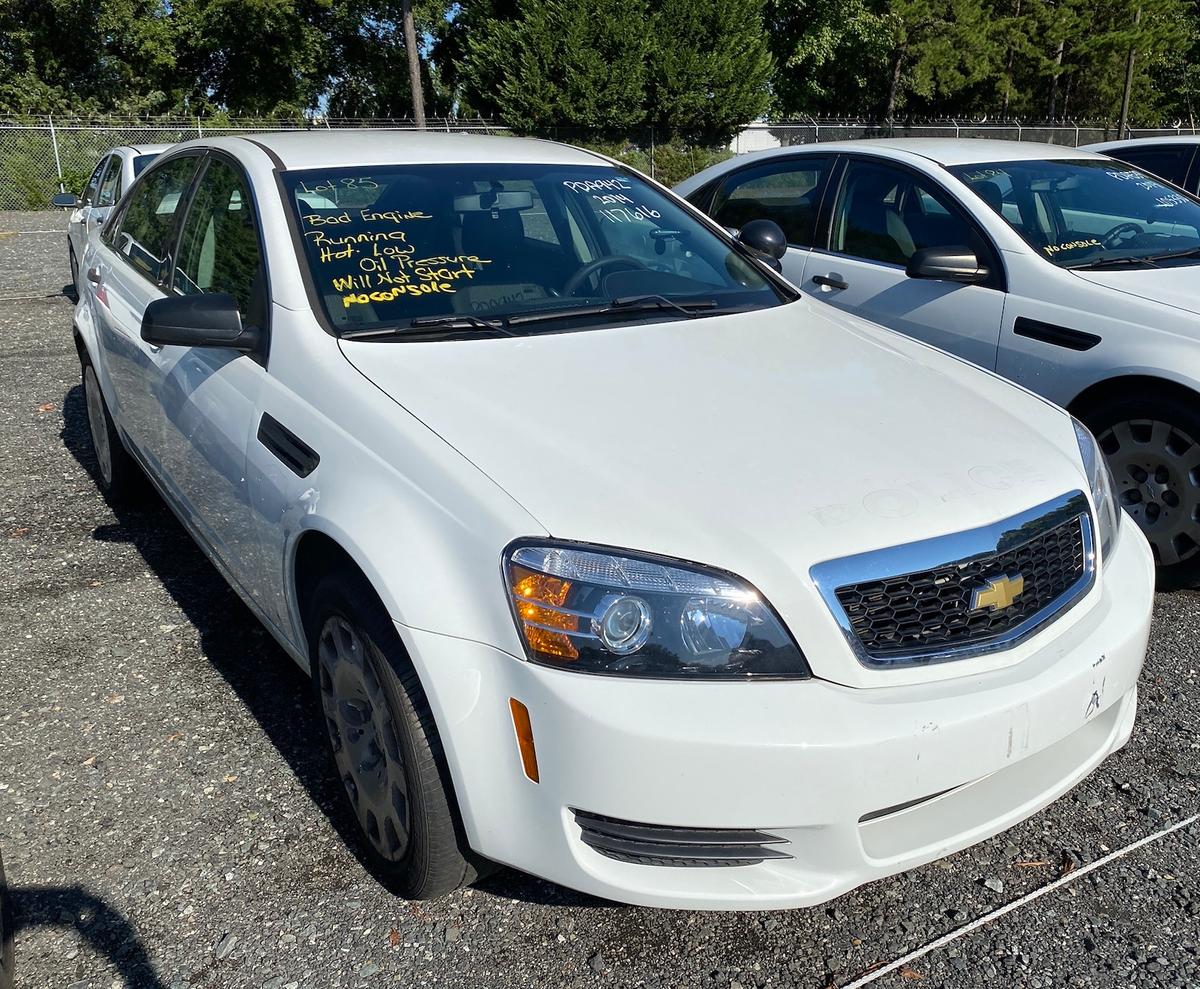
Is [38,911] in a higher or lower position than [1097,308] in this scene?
lower

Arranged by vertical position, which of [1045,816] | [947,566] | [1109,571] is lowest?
[1045,816]

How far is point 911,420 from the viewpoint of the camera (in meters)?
2.51

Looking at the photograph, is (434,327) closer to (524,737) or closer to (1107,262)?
(524,737)

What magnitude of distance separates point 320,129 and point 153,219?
18246 millimetres

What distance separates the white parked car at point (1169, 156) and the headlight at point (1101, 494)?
473cm

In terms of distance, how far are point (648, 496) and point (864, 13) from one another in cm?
4288

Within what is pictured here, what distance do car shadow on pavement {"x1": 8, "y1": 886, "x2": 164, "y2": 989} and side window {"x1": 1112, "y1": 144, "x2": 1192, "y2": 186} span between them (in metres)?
6.86

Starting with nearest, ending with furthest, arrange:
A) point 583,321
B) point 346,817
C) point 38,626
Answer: point 346,817 → point 583,321 → point 38,626

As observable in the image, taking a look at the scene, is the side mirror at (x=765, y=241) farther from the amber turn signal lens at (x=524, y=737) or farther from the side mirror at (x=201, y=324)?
the amber turn signal lens at (x=524, y=737)

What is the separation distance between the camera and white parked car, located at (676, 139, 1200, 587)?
3.91 m

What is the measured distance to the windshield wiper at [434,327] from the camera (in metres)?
2.74

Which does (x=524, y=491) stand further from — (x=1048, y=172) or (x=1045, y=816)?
(x=1048, y=172)

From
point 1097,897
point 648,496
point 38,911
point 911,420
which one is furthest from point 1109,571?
point 38,911

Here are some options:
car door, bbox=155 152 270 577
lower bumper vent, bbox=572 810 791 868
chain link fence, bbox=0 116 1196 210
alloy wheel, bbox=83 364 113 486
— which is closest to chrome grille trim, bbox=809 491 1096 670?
lower bumper vent, bbox=572 810 791 868
